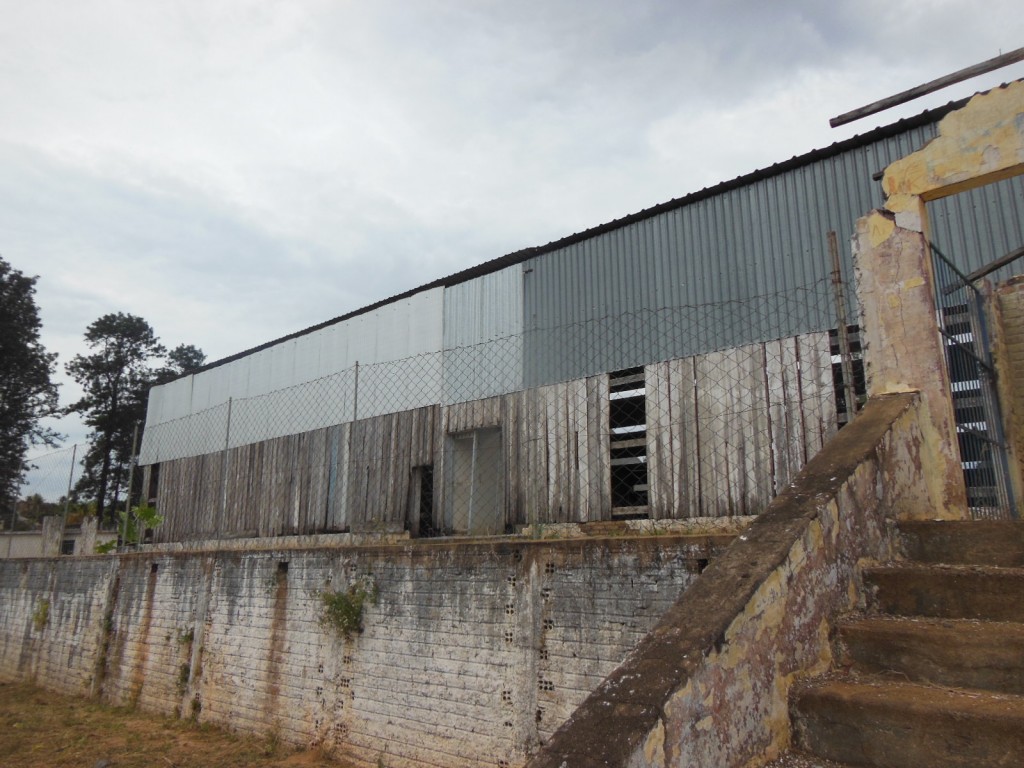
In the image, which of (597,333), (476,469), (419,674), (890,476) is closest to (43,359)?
(476,469)

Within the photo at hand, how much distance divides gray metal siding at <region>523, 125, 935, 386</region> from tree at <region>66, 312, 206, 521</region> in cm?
2219

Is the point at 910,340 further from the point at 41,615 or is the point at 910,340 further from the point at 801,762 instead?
the point at 41,615

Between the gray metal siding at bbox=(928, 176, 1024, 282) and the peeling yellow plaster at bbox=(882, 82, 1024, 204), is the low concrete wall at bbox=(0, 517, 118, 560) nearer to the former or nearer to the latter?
the peeling yellow plaster at bbox=(882, 82, 1024, 204)

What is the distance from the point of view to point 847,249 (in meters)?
7.85

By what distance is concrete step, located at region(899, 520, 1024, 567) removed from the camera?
2902 millimetres

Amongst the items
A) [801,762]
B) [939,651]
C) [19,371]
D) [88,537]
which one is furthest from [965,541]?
[19,371]

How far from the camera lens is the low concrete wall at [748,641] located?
2.02 m

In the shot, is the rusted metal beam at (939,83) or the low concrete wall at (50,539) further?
the low concrete wall at (50,539)

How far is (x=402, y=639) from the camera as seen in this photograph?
18.2 feet

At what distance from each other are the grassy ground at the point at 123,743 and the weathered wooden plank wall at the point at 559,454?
116 inches

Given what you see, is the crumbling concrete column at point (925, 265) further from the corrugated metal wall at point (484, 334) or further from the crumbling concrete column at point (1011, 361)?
the corrugated metal wall at point (484, 334)

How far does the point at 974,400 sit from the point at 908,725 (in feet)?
10.5

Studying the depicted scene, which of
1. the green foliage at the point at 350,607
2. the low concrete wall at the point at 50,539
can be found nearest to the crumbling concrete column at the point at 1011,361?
the green foliage at the point at 350,607

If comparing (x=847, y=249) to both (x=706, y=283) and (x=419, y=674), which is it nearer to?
(x=706, y=283)
